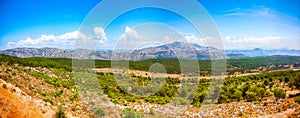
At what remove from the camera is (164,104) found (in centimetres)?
2483

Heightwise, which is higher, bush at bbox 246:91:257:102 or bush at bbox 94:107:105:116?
bush at bbox 94:107:105:116

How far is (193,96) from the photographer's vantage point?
2936 centimetres

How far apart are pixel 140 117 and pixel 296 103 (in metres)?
14.4

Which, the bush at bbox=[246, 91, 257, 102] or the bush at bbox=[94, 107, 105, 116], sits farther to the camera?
the bush at bbox=[246, 91, 257, 102]

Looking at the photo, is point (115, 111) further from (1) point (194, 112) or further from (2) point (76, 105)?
(1) point (194, 112)

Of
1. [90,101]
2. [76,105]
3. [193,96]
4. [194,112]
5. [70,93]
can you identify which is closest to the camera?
[76,105]

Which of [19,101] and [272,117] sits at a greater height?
[19,101]

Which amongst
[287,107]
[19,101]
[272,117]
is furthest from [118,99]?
[287,107]

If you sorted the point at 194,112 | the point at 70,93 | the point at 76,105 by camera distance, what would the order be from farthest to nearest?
the point at 194,112 < the point at 70,93 < the point at 76,105

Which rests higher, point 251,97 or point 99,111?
point 99,111

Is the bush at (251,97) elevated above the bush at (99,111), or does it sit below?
below

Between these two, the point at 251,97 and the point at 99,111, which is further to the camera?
Answer: the point at 251,97

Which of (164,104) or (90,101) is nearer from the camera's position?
(90,101)

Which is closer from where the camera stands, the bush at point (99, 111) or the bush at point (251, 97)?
the bush at point (99, 111)
